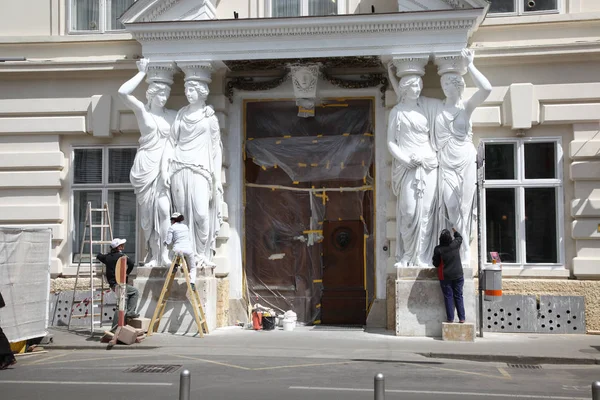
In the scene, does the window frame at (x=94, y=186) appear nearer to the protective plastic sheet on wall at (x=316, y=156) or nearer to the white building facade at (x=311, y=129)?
the white building facade at (x=311, y=129)

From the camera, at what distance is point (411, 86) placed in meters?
16.0

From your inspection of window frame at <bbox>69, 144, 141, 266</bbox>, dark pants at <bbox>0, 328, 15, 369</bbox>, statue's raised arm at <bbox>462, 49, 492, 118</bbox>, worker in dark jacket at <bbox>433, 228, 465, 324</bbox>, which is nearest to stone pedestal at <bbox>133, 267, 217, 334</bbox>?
window frame at <bbox>69, 144, 141, 266</bbox>

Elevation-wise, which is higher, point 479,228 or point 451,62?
point 451,62

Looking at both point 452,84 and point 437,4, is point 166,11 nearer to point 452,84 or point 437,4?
point 437,4

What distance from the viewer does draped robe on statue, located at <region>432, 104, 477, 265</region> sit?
15758 millimetres

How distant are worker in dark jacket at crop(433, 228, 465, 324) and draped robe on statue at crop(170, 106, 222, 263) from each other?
442 cm

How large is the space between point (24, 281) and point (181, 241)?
286 centimetres

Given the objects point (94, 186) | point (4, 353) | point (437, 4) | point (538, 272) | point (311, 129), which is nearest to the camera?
point (4, 353)

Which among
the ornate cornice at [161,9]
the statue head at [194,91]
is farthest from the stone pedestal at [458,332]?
the ornate cornice at [161,9]

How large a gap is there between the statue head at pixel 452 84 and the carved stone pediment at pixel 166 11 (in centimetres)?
477

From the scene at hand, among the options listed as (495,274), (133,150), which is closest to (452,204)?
(495,274)

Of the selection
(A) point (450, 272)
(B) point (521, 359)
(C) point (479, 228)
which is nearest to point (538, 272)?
(C) point (479, 228)

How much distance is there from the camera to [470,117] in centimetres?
1616

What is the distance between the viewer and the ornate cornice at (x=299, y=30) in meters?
15.8
